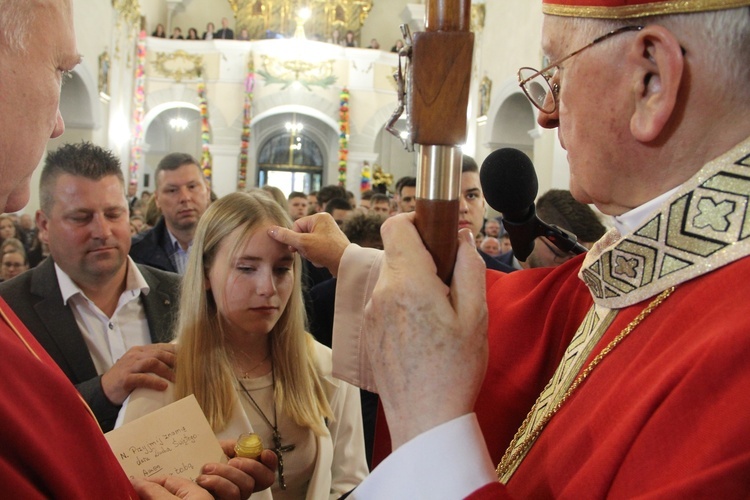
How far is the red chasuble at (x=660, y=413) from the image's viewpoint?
0.69m

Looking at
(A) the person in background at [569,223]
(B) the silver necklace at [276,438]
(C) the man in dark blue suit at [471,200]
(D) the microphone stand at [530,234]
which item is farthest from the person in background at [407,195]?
(D) the microphone stand at [530,234]

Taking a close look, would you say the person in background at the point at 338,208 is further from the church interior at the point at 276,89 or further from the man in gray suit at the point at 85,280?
the church interior at the point at 276,89

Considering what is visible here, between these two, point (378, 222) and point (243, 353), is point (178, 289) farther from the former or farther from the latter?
point (378, 222)

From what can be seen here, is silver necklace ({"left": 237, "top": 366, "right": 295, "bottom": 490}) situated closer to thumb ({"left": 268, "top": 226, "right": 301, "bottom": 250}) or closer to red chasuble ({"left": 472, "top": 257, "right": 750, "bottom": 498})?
thumb ({"left": 268, "top": 226, "right": 301, "bottom": 250})

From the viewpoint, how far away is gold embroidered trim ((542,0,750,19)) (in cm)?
86

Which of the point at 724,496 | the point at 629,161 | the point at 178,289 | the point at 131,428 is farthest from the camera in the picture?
the point at 178,289

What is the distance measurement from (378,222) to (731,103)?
271 centimetres

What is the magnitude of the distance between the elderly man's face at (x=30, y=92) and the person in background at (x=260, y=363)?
94cm

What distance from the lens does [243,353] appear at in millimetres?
2059

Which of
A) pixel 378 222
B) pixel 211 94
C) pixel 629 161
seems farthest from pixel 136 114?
pixel 629 161

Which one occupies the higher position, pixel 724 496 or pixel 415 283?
pixel 415 283

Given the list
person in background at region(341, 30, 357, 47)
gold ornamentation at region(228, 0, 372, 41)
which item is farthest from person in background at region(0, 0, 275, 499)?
gold ornamentation at region(228, 0, 372, 41)

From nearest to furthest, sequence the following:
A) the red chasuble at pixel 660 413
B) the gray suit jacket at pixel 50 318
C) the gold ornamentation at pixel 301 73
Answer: the red chasuble at pixel 660 413, the gray suit jacket at pixel 50 318, the gold ornamentation at pixel 301 73

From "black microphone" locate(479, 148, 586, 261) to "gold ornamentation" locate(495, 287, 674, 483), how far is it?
→ 0.41 meters
